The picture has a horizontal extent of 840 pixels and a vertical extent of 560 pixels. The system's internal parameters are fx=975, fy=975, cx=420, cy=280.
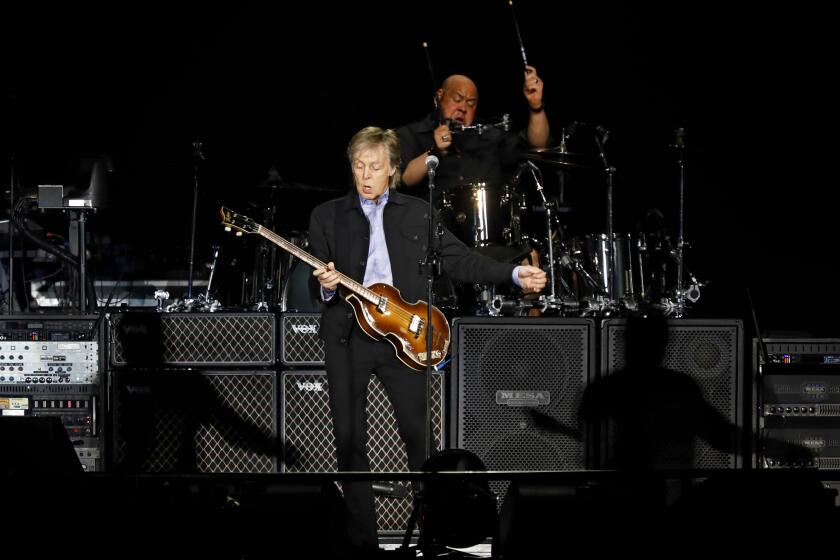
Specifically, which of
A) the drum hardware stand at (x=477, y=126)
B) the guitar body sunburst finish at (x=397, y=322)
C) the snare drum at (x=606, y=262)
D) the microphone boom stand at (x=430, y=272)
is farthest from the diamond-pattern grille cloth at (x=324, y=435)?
the snare drum at (x=606, y=262)

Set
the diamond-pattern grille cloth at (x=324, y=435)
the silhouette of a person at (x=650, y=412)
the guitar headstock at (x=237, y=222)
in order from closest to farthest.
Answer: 1. the guitar headstock at (x=237, y=222)
2. the silhouette of a person at (x=650, y=412)
3. the diamond-pattern grille cloth at (x=324, y=435)

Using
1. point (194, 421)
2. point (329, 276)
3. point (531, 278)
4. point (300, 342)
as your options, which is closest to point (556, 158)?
point (531, 278)

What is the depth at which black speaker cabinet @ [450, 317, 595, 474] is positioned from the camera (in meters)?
5.58

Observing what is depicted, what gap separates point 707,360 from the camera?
18.5 ft

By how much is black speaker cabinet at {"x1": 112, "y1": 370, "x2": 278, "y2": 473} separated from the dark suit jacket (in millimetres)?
1028

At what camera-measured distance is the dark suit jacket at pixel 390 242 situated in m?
5.23

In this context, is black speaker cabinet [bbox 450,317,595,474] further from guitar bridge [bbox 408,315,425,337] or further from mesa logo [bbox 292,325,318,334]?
mesa logo [bbox 292,325,318,334]

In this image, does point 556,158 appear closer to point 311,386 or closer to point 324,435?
point 311,386

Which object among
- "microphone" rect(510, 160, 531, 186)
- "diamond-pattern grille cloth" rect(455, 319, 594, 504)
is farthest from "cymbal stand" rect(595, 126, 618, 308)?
"diamond-pattern grille cloth" rect(455, 319, 594, 504)

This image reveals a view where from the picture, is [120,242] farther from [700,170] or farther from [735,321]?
[735,321]

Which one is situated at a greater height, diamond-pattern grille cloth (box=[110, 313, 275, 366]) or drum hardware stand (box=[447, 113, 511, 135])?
drum hardware stand (box=[447, 113, 511, 135])

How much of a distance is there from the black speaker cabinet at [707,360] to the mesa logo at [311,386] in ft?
5.61

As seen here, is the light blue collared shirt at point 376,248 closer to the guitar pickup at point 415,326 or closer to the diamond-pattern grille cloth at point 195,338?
the guitar pickup at point 415,326

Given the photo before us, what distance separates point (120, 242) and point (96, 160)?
3.03 metres
